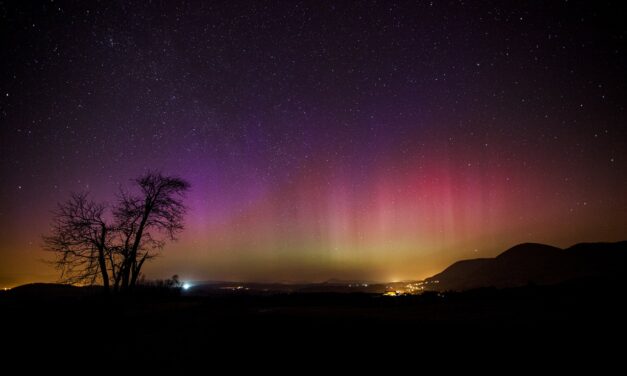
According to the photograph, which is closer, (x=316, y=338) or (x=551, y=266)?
(x=316, y=338)

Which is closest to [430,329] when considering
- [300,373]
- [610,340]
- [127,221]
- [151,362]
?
[610,340]

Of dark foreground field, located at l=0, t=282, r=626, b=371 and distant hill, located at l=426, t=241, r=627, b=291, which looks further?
distant hill, located at l=426, t=241, r=627, b=291

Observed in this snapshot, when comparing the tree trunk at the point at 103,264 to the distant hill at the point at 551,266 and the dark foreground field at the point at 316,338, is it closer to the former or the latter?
the dark foreground field at the point at 316,338

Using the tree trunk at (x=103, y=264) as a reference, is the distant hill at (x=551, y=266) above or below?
below

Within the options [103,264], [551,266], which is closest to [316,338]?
[103,264]

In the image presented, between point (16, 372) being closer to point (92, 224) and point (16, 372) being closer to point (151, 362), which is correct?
point (151, 362)

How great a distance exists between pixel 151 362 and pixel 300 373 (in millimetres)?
3195

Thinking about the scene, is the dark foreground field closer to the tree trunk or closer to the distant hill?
the tree trunk

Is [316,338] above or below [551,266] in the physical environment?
above

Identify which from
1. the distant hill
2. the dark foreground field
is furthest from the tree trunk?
the distant hill

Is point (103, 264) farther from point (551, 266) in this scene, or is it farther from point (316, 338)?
point (551, 266)

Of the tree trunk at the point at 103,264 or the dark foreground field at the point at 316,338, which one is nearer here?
the dark foreground field at the point at 316,338

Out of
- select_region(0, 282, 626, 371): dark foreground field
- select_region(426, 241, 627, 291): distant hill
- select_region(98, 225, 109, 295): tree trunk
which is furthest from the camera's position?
select_region(426, 241, 627, 291): distant hill

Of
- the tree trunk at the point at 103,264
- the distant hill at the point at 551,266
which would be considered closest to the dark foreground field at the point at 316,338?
the tree trunk at the point at 103,264
